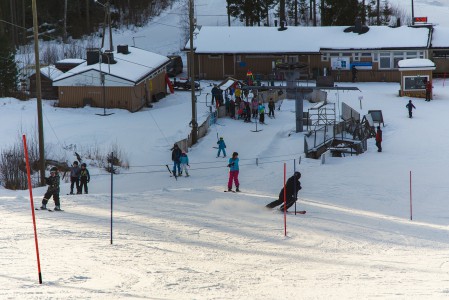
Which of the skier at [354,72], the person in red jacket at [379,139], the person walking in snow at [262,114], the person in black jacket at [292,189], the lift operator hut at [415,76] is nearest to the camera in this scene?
the person in black jacket at [292,189]

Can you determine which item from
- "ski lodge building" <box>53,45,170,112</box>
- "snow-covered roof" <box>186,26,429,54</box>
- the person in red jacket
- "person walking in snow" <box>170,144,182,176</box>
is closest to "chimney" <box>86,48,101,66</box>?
"ski lodge building" <box>53,45,170,112</box>

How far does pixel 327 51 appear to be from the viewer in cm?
5572

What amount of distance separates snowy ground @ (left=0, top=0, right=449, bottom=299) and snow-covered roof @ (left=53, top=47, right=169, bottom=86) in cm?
509

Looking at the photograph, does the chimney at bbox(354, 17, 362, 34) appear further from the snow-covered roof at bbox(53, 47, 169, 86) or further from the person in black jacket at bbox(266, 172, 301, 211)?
the person in black jacket at bbox(266, 172, 301, 211)

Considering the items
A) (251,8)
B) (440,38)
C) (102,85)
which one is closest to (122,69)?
(102,85)

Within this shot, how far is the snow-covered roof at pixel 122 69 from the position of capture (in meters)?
42.5

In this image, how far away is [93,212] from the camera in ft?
70.7

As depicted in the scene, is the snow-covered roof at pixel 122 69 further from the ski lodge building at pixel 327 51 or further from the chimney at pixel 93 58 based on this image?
the ski lodge building at pixel 327 51

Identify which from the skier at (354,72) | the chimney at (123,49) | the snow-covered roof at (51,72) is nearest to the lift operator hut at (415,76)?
the skier at (354,72)

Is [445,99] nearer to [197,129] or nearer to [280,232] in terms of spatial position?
[197,129]

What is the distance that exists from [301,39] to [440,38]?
9.63 meters

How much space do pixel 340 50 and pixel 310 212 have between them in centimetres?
3448

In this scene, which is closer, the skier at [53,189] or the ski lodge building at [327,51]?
the skier at [53,189]

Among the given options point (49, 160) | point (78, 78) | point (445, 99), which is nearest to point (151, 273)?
point (49, 160)
